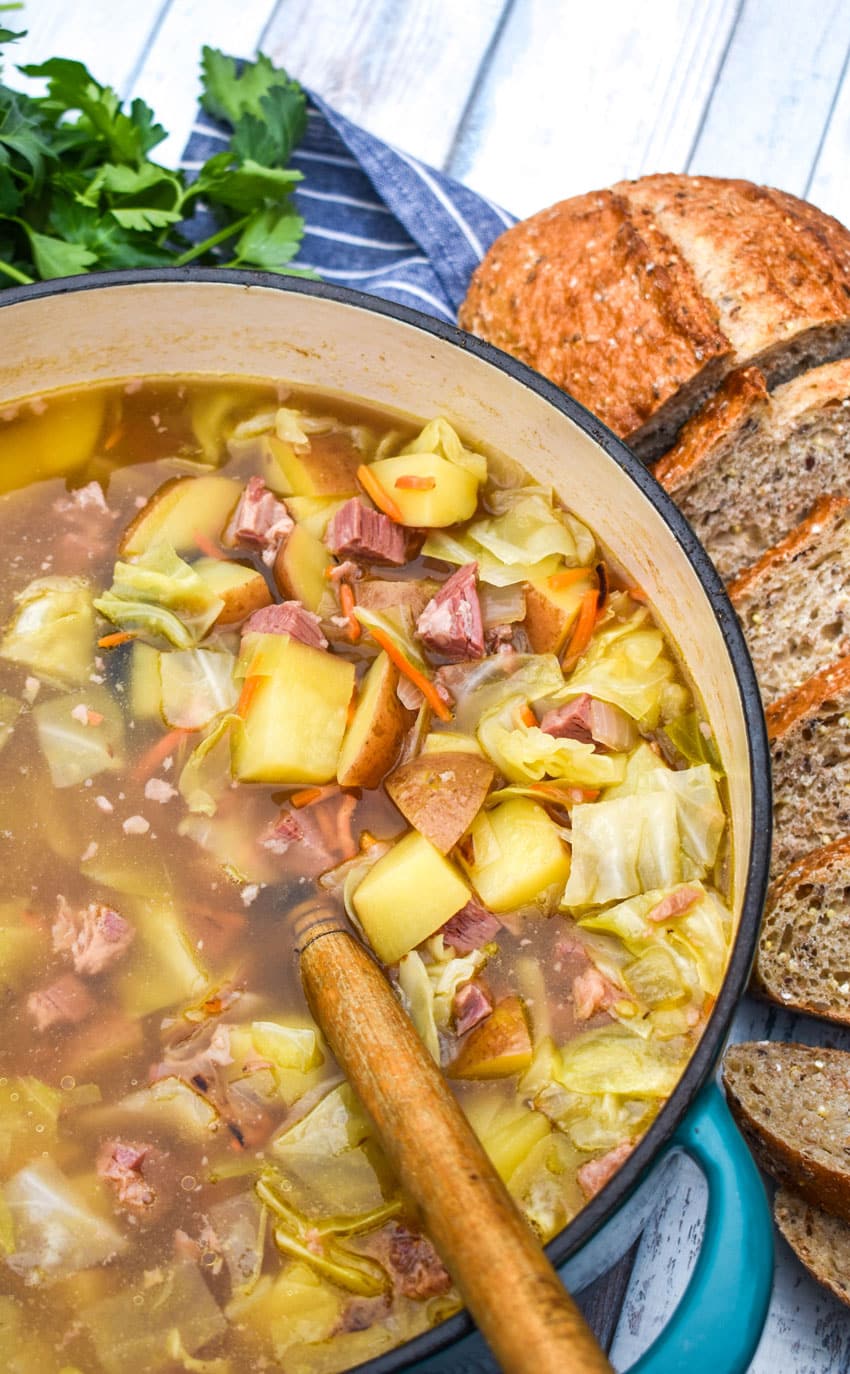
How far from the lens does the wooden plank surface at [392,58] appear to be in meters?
3.45

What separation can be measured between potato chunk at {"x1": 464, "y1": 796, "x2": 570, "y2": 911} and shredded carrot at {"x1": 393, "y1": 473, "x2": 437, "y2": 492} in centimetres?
66

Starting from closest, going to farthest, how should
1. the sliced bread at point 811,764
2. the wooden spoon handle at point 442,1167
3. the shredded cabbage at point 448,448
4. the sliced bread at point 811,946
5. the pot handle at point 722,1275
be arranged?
the wooden spoon handle at point 442,1167 → the pot handle at point 722,1275 → the shredded cabbage at point 448,448 → the sliced bread at point 811,946 → the sliced bread at point 811,764

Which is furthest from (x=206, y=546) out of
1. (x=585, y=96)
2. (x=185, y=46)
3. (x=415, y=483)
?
(x=585, y=96)

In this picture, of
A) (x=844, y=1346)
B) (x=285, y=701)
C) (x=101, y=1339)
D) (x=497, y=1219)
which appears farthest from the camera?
(x=844, y=1346)

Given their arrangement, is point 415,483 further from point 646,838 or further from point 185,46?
point 185,46

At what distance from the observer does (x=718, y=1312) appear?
1624 mm

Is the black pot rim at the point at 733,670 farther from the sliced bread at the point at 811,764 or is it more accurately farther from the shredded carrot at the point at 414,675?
the sliced bread at the point at 811,764

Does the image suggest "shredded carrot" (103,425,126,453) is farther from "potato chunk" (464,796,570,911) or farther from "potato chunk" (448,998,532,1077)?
"potato chunk" (448,998,532,1077)

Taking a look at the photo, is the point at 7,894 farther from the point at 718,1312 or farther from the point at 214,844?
the point at 718,1312

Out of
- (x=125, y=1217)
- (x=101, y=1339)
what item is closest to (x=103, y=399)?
(x=125, y=1217)

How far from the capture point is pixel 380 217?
3316 mm

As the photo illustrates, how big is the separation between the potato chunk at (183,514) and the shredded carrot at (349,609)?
11.7 inches

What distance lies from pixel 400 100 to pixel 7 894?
2483mm

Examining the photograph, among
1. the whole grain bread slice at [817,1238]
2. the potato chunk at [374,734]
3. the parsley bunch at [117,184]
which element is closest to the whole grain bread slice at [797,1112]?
the whole grain bread slice at [817,1238]
